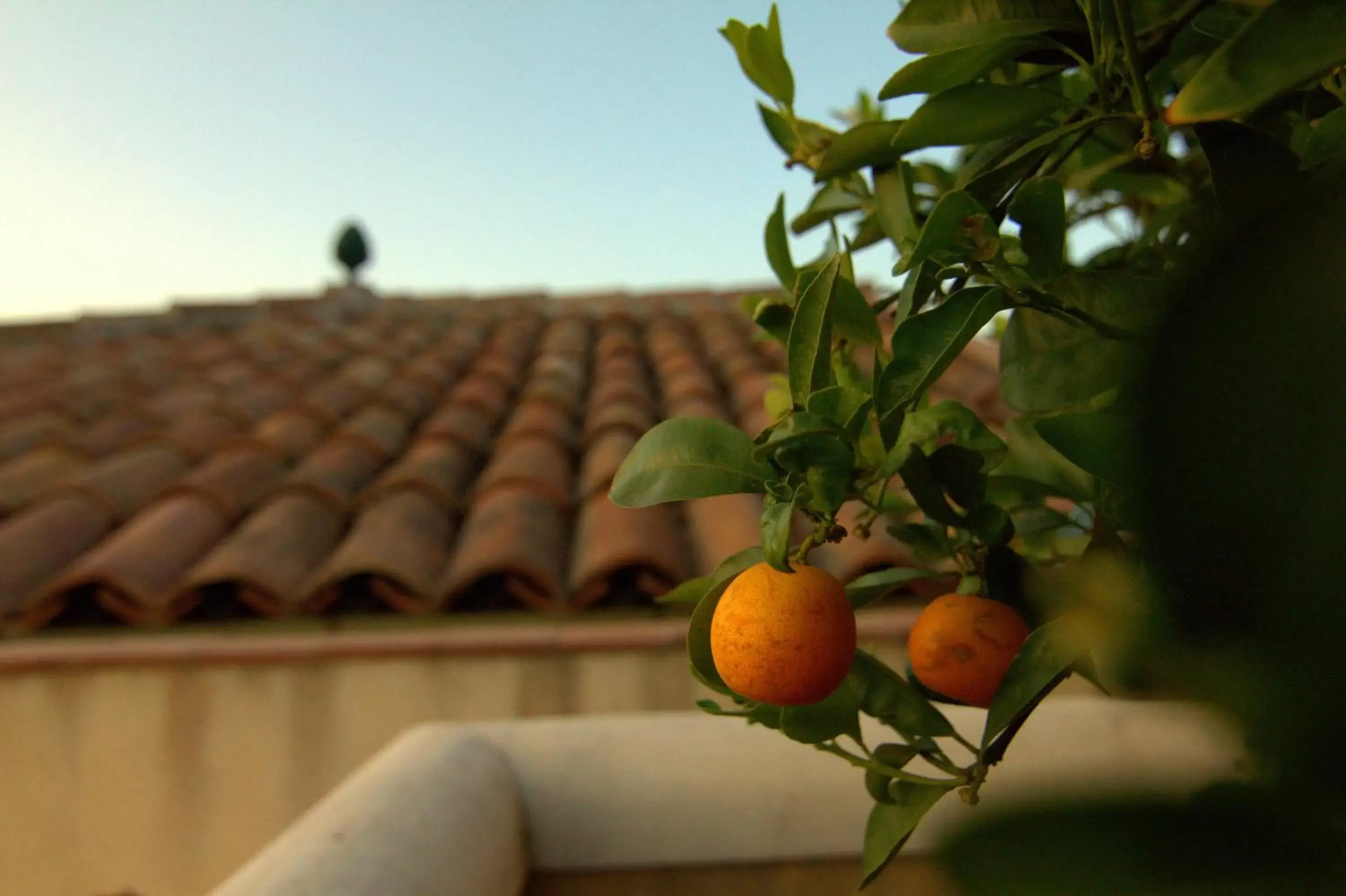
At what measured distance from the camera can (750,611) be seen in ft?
1.36

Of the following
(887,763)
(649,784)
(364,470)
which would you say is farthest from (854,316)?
(364,470)

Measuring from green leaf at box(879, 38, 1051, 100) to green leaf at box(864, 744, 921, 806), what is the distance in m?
0.38

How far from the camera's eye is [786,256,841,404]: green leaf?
42 centimetres

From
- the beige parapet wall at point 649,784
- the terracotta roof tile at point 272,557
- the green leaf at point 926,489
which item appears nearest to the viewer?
the green leaf at point 926,489

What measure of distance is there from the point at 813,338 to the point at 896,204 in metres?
0.19

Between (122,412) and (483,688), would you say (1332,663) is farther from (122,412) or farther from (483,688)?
(122,412)

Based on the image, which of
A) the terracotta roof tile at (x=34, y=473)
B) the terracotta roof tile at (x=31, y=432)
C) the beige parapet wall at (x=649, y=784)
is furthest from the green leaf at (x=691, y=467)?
the terracotta roof tile at (x=31, y=432)

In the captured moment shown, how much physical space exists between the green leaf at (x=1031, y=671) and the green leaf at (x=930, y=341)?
0.40ft

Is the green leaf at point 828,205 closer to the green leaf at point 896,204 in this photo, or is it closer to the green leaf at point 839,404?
the green leaf at point 896,204

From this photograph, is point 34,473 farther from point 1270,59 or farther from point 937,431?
point 1270,59

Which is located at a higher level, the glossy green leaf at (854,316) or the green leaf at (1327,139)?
the green leaf at (1327,139)

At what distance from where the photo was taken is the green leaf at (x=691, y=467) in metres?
0.43

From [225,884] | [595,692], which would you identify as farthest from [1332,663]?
[595,692]

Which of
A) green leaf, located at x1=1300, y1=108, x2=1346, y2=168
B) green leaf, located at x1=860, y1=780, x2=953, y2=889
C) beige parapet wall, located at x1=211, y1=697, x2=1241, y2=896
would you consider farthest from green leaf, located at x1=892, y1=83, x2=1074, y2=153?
beige parapet wall, located at x1=211, y1=697, x2=1241, y2=896
